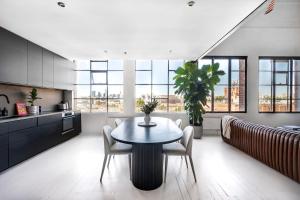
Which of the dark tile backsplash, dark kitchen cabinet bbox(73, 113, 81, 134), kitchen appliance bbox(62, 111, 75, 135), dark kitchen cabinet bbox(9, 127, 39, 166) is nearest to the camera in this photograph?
dark kitchen cabinet bbox(9, 127, 39, 166)

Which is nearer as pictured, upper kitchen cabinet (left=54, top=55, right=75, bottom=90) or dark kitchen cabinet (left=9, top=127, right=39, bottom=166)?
dark kitchen cabinet (left=9, top=127, right=39, bottom=166)

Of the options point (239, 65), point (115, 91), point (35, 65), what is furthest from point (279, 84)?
point (35, 65)

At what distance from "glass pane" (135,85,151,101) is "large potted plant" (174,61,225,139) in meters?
1.27

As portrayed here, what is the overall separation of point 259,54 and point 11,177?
7578 millimetres

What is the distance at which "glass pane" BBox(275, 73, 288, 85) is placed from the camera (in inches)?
242

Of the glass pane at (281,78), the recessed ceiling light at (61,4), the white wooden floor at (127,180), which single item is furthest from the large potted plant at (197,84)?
the recessed ceiling light at (61,4)

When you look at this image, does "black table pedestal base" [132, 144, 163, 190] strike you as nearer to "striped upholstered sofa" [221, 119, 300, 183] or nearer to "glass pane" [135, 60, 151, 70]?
"striped upholstered sofa" [221, 119, 300, 183]

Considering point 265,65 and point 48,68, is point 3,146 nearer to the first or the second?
point 48,68

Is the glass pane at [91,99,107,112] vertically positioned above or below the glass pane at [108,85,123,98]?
below

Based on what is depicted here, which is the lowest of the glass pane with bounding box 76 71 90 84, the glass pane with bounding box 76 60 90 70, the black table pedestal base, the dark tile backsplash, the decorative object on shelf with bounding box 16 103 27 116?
the black table pedestal base

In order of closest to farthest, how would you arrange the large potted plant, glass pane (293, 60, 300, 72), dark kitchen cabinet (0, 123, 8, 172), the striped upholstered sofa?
the striped upholstered sofa → dark kitchen cabinet (0, 123, 8, 172) → the large potted plant → glass pane (293, 60, 300, 72)

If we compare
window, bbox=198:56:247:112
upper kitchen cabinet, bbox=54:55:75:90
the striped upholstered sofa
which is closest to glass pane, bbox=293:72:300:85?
window, bbox=198:56:247:112

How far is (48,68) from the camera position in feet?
14.1

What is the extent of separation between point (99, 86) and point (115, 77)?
0.67 metres
